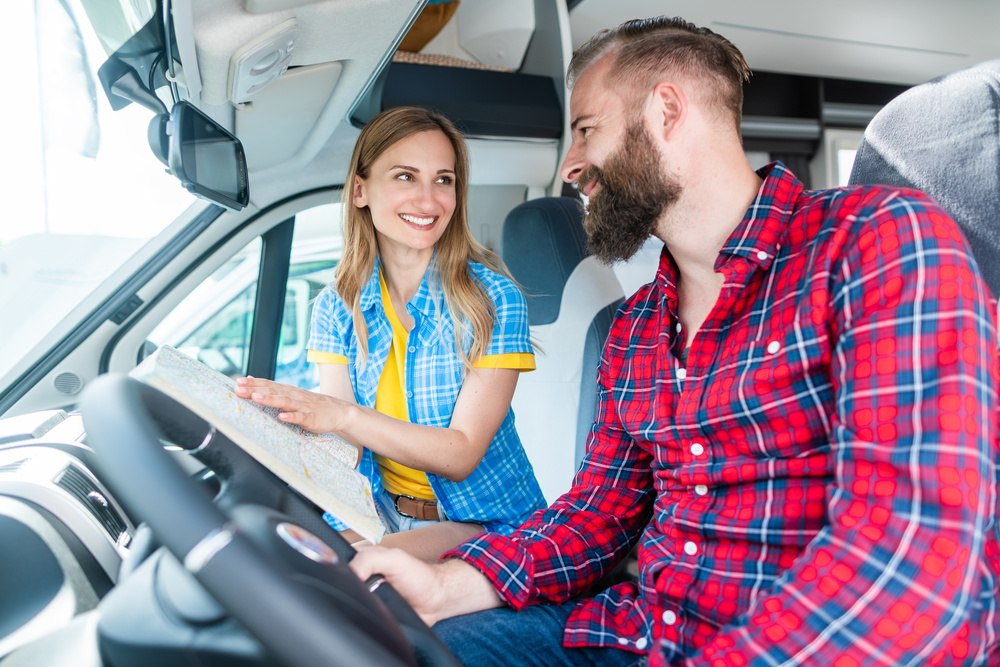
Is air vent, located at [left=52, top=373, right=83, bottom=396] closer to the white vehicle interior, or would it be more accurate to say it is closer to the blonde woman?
the white vehicle interior

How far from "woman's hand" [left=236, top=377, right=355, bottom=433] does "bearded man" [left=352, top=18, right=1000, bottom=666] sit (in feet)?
0.85

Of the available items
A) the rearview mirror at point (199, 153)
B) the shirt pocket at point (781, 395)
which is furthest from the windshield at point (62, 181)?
Result: the shirt pocket at point (781, 395)

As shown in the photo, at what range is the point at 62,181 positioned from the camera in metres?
Result: 1.35

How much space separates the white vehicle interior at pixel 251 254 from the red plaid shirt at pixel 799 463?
0.31 meters

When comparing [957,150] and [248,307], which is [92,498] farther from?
[957,150]

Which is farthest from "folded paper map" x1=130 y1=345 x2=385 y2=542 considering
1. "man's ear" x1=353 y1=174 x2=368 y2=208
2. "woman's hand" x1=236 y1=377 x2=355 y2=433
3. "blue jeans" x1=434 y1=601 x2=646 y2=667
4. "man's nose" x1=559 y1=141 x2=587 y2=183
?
"man's ear" x1=353 y1=174 x2=368 y2=208

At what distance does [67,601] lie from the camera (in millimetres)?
855

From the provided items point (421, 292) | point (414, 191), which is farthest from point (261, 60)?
point (421, 292)

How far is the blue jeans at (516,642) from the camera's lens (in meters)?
0.99

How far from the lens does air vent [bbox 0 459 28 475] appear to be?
3.18 ft

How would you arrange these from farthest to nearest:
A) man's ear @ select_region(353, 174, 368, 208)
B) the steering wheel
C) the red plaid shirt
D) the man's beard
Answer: man's ear @ select_region(353, 174, 368, 208), the man's beard, the red plaid shirt, the steering wheel

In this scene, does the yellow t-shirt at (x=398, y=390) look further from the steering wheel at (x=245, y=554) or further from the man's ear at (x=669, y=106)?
the steering wheel at (x=245, y=554)

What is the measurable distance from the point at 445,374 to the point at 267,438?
0.68 metres

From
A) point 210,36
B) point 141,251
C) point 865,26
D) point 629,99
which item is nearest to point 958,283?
point 629,99
